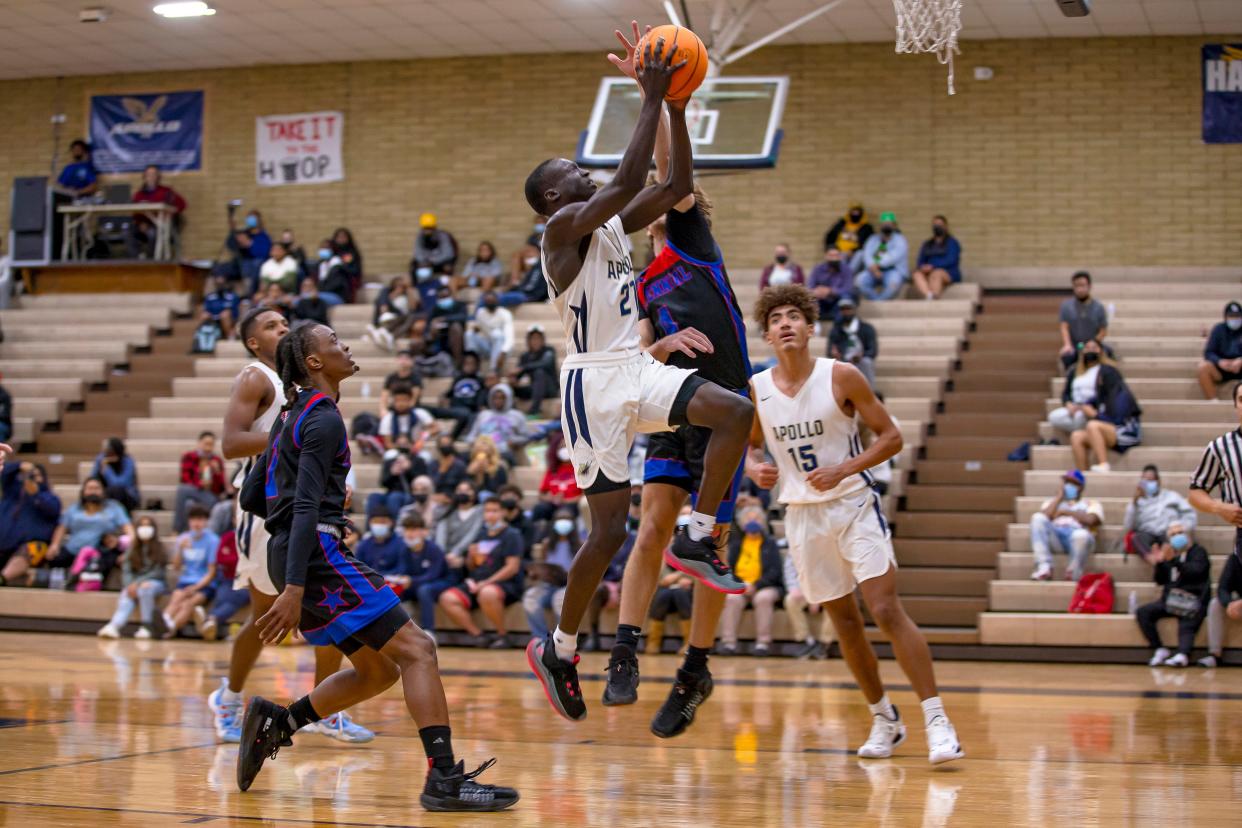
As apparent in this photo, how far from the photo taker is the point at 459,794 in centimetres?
503

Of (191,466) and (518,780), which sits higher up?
(191,466)

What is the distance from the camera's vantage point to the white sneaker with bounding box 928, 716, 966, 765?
6.02 meters

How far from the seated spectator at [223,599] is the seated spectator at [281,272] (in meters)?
5.58

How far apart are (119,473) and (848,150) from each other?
32.1 ft

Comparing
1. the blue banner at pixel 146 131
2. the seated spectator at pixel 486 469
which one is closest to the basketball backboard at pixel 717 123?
the seated spectator at pixel 486 469

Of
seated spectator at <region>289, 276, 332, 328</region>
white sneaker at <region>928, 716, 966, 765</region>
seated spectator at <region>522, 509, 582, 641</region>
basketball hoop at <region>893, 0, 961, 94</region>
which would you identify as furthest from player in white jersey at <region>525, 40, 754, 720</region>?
seated spectator at <region>289, 276, 332, 328</region>

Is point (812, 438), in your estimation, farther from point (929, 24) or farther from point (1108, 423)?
point (1108, 423)

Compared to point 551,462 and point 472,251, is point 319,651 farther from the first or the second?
point 472,251

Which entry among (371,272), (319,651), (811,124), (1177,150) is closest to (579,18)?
(811,124)

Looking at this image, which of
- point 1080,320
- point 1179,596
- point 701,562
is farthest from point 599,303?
point 1080,320

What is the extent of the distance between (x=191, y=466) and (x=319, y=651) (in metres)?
8.21

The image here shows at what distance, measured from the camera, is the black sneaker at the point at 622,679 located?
5273 mm

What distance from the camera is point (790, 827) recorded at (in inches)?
189

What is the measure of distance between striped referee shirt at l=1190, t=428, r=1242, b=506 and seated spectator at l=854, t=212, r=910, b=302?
362 inches
